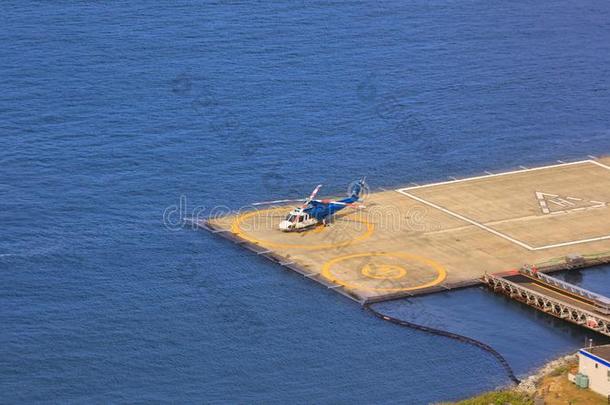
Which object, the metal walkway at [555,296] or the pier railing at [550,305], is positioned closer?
the pier railing at [550,305]

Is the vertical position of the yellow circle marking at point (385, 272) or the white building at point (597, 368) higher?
the yellow circle marking at point (385, 272)

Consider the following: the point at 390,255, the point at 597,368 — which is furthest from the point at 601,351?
the point at 390,255

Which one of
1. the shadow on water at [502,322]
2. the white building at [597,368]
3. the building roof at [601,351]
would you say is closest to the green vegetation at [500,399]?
the white building at [597,368]

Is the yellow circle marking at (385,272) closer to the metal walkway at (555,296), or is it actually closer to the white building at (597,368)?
the metal walkway at (555,296)

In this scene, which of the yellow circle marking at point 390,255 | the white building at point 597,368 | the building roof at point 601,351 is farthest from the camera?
the yellow circle marking at point 390,255

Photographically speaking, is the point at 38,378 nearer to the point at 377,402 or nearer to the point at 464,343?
the point at 377,402

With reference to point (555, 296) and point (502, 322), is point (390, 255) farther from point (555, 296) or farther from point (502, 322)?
point (555, 296)

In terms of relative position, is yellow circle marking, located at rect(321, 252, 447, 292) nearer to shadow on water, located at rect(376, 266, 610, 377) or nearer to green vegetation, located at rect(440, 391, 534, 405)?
A: shadow on water, located at rect(376, 266, 610, 377)
